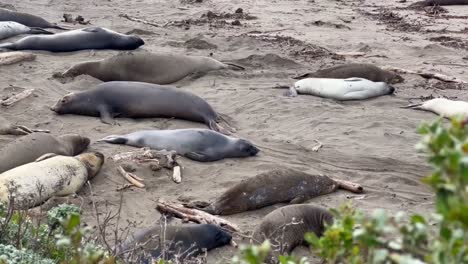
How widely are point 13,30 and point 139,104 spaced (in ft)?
13.4

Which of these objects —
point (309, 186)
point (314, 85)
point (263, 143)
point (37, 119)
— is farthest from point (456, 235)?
point (314, 85)

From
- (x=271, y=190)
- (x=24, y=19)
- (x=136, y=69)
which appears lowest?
(x=24, y=19)

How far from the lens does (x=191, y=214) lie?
16.1 feet

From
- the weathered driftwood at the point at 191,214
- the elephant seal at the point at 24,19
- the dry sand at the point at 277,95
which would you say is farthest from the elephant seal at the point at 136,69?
the weathered driftwood at the point at 191,214

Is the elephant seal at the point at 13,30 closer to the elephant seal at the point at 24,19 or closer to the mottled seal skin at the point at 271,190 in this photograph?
the elephant seal at the point at 24,19

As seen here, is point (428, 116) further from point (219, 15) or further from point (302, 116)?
point (219, 15)

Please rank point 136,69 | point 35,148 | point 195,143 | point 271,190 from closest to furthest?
point 271,190 < point 35,148 < point 195,143 < point 136,69

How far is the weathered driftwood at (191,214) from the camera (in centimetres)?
482

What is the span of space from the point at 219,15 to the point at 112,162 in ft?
26.4

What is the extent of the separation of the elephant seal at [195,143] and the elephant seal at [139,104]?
73 centimetres

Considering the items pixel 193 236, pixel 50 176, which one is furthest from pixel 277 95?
pixel 193 236

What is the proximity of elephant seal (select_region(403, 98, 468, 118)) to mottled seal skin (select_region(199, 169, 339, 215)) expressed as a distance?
2376 millimetres

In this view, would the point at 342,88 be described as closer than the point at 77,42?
Yes

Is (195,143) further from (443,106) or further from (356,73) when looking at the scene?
(356,73)
